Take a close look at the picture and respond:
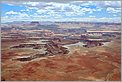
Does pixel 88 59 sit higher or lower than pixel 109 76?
higher

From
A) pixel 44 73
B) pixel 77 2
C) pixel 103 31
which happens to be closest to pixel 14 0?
pixel 77 2

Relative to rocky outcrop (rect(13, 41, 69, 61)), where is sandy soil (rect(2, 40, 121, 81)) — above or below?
below

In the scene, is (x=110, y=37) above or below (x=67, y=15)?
below

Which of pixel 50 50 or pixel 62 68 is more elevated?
pixel 50 50

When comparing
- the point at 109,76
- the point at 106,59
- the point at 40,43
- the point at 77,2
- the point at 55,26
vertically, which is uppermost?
the point at 77,2

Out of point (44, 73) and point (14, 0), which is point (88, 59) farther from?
point (14, 0)

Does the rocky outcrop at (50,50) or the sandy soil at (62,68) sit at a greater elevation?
the rocky outcrop at (50,50)

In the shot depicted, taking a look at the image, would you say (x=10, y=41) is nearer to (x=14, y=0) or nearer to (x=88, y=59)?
(x=14, y=0)

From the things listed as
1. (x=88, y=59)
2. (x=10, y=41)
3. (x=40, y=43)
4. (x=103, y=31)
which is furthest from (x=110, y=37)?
→ (x=10, y=41)

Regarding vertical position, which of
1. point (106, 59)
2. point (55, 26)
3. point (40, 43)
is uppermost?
point (55, 26)
